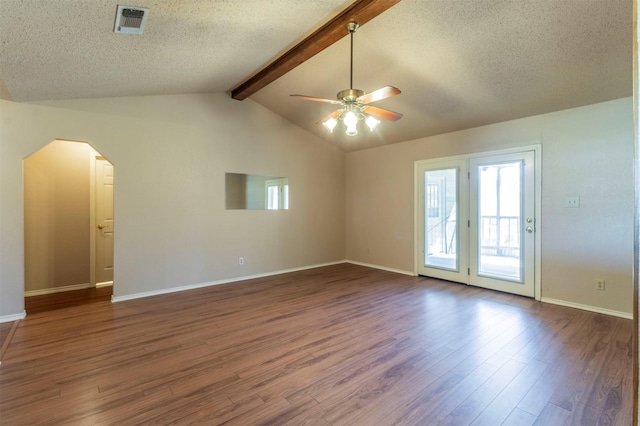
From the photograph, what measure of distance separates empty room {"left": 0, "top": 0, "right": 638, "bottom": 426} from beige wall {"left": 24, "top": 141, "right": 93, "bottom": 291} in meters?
0.03

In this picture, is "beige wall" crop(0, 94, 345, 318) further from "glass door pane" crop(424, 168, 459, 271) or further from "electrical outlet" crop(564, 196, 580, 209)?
"electrical outlet" crop(564, 196, 580, 209)

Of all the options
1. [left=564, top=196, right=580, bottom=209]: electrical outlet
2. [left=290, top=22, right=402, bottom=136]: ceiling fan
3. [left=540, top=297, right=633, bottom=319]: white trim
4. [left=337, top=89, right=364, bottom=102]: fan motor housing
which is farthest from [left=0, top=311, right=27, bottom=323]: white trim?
[left=564, top=196, right=580, bottom=209]: electrical outlet

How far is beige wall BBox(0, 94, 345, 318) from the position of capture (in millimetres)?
3264

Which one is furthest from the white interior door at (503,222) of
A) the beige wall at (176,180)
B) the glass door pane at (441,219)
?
the beige wall at (176,180)

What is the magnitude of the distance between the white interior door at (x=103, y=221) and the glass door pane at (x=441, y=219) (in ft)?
17.6

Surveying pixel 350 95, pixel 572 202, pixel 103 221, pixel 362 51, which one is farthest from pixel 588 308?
pixel 103 221

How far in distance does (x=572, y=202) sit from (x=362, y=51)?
3189mm

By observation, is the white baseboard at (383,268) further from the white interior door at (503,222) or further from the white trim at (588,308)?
the white trim at (588,308)

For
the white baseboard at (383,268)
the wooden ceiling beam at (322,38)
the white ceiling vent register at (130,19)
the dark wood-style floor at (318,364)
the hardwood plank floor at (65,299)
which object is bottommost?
the dark wood-style floor at (318,364)

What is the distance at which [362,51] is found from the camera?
10.8 feet

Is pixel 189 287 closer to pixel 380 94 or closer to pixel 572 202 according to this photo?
pixel 380 94

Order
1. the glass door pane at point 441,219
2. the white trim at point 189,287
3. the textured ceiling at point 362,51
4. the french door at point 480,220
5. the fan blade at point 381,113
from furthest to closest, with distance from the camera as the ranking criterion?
the glass door pane at point 441,219, the french door at point 480,220, the white trim at point 189,287, the fan blade at point 381,113, the textured ceiling at point 362,51

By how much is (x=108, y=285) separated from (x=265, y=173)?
3.15 m

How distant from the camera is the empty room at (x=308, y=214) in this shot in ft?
6.71
